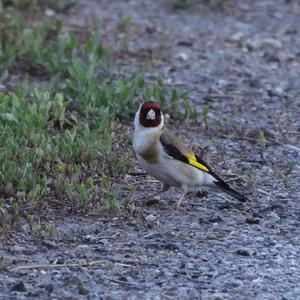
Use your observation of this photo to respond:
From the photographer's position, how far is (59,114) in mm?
8523

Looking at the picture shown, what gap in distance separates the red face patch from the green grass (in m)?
0.46

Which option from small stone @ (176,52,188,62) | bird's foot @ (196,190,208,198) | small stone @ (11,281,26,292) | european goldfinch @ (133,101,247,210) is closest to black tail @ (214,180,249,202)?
european goldfinch @ (133,101,247,210)

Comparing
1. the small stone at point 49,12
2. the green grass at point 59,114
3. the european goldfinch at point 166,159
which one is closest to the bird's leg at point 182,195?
the european goldfinch at point 166,159

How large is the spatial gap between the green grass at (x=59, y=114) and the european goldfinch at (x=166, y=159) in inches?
13.0

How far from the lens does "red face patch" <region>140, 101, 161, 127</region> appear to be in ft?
23.8

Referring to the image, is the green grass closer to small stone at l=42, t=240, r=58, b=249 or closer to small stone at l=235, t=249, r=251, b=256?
small stone at l=42, t=240, r=58, b=249

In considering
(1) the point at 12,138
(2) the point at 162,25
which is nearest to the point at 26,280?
(1) the point at 12,138

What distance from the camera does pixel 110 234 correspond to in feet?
21.7

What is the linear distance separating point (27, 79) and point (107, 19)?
3036 millimetres

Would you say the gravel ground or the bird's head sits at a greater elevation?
the bird's head

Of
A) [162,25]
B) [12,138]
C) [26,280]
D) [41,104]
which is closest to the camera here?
[26,280]

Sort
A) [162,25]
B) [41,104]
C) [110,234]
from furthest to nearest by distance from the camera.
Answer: [162,25] < [41,104] < [110,234]

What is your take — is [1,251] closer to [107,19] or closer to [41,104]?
[41,104]

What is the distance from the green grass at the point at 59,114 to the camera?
7.08 meters
